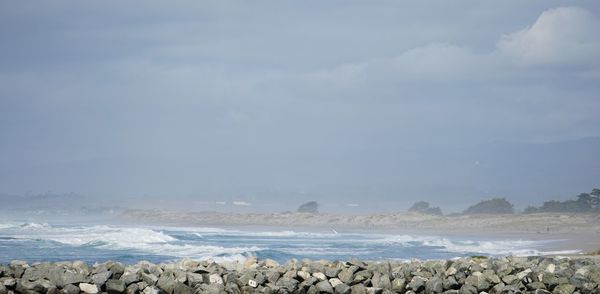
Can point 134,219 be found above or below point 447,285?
above

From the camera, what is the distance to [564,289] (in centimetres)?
980

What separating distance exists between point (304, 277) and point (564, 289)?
2.94m

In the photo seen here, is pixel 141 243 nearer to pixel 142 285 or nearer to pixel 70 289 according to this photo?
pixel 142 285

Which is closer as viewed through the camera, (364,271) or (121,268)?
(121,268)

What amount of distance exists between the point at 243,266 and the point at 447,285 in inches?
87.0

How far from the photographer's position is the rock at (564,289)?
9.80 meters

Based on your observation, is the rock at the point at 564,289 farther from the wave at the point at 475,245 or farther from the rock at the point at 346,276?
the wave at the point at 475,245

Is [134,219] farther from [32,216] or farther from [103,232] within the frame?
[103,232]

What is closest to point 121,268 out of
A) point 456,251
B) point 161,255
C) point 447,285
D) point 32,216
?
point 447,285

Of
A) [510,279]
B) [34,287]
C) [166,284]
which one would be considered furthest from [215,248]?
[34,287]

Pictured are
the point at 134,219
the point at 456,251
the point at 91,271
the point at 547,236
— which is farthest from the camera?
the point at 134,219

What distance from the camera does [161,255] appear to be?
22.3m

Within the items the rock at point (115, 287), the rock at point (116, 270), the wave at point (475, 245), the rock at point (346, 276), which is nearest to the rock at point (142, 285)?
the rock at point (115, 287)

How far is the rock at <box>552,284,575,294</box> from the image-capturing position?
9797mm
